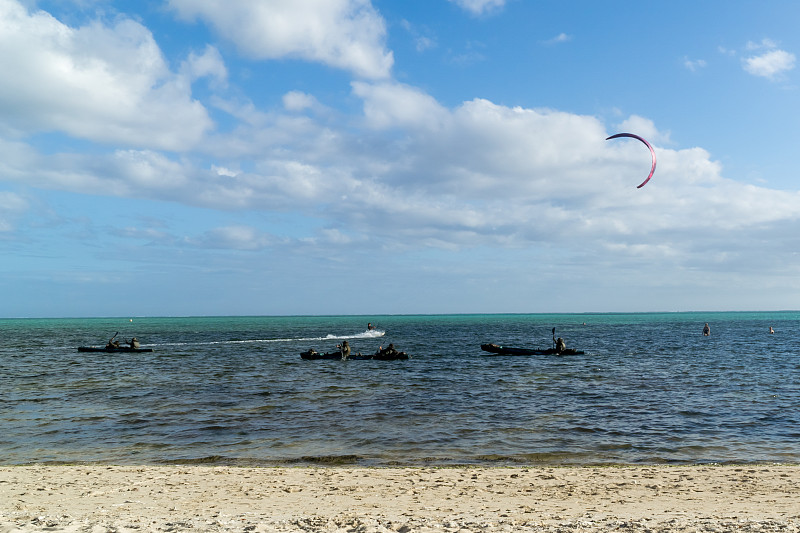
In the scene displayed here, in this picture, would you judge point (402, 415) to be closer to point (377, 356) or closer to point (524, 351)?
point (377, 356)

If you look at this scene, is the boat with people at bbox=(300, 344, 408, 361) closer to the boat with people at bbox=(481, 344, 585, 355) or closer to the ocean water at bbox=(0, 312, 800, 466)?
the ocean water at bbox=(0, 312, 800, 466)

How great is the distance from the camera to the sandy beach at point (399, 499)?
9.88 metres

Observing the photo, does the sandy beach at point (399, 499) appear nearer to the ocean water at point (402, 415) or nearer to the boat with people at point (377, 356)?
the ocean water at point (402, 415)

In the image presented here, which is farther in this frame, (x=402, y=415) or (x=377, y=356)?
(x=377, y=356)

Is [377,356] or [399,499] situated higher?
[399,499]

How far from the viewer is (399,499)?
11898mm

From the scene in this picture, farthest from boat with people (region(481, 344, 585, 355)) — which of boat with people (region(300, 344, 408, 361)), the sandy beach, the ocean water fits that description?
the sandy beach

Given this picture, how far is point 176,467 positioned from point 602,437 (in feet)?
44.2

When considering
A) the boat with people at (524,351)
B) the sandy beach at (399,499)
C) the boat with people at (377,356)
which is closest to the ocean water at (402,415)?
the sandy beach at (399,499)

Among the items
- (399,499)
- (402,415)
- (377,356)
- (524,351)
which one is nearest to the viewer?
(399,499)

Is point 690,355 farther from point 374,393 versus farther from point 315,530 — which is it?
point 315,530

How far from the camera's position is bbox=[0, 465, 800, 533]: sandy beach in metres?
9.88

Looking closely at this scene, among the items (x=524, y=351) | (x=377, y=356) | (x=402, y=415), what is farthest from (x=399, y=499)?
(x=524, y=351)

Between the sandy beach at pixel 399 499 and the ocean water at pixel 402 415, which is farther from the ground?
the sandy beach at pixel 399 499
